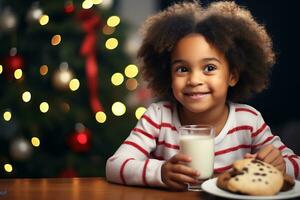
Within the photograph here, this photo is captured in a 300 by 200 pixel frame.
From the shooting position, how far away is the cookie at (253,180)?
1.00 meters

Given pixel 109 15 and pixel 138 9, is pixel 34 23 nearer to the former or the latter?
pixel 109 15

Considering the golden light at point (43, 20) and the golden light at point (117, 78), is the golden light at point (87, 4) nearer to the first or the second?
the golden light at point (43, 20)

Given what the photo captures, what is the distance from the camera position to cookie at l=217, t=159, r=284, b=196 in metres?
1.00

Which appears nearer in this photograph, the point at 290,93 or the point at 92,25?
the point at 92,25

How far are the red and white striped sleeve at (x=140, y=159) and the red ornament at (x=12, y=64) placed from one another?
1239mm

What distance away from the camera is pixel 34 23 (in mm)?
2562

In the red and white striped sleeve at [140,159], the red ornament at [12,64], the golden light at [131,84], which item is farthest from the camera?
the golden light at [131,84]

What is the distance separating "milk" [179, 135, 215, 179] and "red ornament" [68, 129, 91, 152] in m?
1.43

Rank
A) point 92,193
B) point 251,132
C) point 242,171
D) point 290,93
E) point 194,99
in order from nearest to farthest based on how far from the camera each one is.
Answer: point 242,171 < point 92,193 < point 194,99 < point 251,132 < point 290,93

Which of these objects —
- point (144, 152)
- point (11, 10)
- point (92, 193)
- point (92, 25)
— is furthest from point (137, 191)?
point (11, 10)

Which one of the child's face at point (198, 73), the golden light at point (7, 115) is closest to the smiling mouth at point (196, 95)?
the child's face at point (198, 73)

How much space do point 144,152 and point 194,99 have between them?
0.20 m

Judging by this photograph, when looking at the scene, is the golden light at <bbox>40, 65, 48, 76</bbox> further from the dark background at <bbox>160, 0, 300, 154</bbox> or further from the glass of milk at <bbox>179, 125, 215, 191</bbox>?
the glass of milk at <bbox>179, 125, 215, 191</bbox>

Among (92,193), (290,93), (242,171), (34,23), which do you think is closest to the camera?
(242,171)
